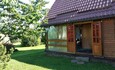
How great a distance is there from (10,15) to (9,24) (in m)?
1.16

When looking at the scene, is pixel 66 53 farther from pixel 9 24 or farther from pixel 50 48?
pixel 9 24

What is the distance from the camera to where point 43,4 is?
27.1 meters

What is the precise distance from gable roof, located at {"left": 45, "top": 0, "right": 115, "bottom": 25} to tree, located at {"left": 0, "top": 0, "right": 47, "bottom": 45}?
3122mm

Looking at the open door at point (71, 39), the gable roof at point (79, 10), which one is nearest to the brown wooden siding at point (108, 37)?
A: the gable roof at point (79, 10)

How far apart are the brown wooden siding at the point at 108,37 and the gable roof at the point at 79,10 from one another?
738 millimetres

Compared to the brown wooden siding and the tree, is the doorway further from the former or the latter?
the tree

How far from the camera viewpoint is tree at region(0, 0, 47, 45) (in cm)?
2331

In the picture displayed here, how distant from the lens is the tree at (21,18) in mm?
23312

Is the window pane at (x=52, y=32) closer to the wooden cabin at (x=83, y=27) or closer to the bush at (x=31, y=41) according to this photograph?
the wooden cabin at (x=83, y=27)

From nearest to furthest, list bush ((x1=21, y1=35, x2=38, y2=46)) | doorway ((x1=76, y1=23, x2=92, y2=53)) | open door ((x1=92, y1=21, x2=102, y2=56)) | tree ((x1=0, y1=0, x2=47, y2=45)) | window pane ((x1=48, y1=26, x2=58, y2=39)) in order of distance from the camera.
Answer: open door ((x1=92, y1=21, x2=102, y2=56)) < doorway ((x1=76, y1=23, x2=92, y2=53)) < window pane ((x1=48, y1=26, x2=58, y2=39)) < tree ((x1=0, y1=0, x2=47, y2=45)) < bush ((x1=21, y1=35, x2=38, y2=46))

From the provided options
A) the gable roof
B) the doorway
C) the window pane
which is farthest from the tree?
the doorway

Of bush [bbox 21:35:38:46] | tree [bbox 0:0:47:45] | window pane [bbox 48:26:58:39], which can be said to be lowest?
bush [bbox 21:35:38:46]

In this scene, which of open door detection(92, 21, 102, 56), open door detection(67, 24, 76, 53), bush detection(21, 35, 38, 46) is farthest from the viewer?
bush detection(21, 35, 38, 46)

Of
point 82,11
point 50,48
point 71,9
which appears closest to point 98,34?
point 82,11
